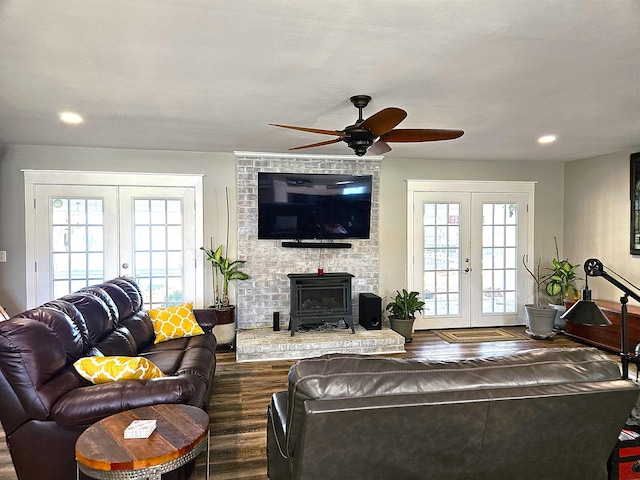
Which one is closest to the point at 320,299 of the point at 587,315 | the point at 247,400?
the point at 247,400

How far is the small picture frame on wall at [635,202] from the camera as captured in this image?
5.07 meters

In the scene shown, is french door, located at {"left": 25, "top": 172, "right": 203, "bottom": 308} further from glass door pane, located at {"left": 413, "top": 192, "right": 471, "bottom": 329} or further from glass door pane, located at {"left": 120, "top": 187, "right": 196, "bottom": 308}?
glass door pane, located at {"left": 413, "top": 192, "right": 471, "bottom": 329}

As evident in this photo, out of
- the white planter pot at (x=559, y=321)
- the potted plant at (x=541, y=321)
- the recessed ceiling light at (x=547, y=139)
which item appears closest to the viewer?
the recessed ceiling light at (x=547, y=139)

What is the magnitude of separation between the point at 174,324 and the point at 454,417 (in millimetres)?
3050

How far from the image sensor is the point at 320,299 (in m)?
5.29

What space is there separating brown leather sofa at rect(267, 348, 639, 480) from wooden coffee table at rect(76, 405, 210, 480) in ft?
1.57

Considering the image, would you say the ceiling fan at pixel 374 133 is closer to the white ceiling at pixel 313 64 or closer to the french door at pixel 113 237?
the white ceiling at pixel 313 64

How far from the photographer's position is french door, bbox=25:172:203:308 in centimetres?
502

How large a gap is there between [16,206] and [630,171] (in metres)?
7.53

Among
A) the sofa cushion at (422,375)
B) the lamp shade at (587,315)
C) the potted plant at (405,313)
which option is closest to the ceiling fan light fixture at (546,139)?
the potted plant at (405,313)

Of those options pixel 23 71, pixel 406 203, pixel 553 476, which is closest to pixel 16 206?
pixel 23 71

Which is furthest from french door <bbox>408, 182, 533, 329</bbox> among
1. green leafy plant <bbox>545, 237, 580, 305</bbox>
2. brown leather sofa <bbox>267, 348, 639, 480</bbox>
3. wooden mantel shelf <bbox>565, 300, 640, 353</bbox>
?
brown leather sofa <bbox>267, 348, 639, 480</bbox>

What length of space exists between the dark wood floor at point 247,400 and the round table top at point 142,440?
73 cm

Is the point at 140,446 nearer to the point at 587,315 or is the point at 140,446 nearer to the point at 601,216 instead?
the point at 587,315
